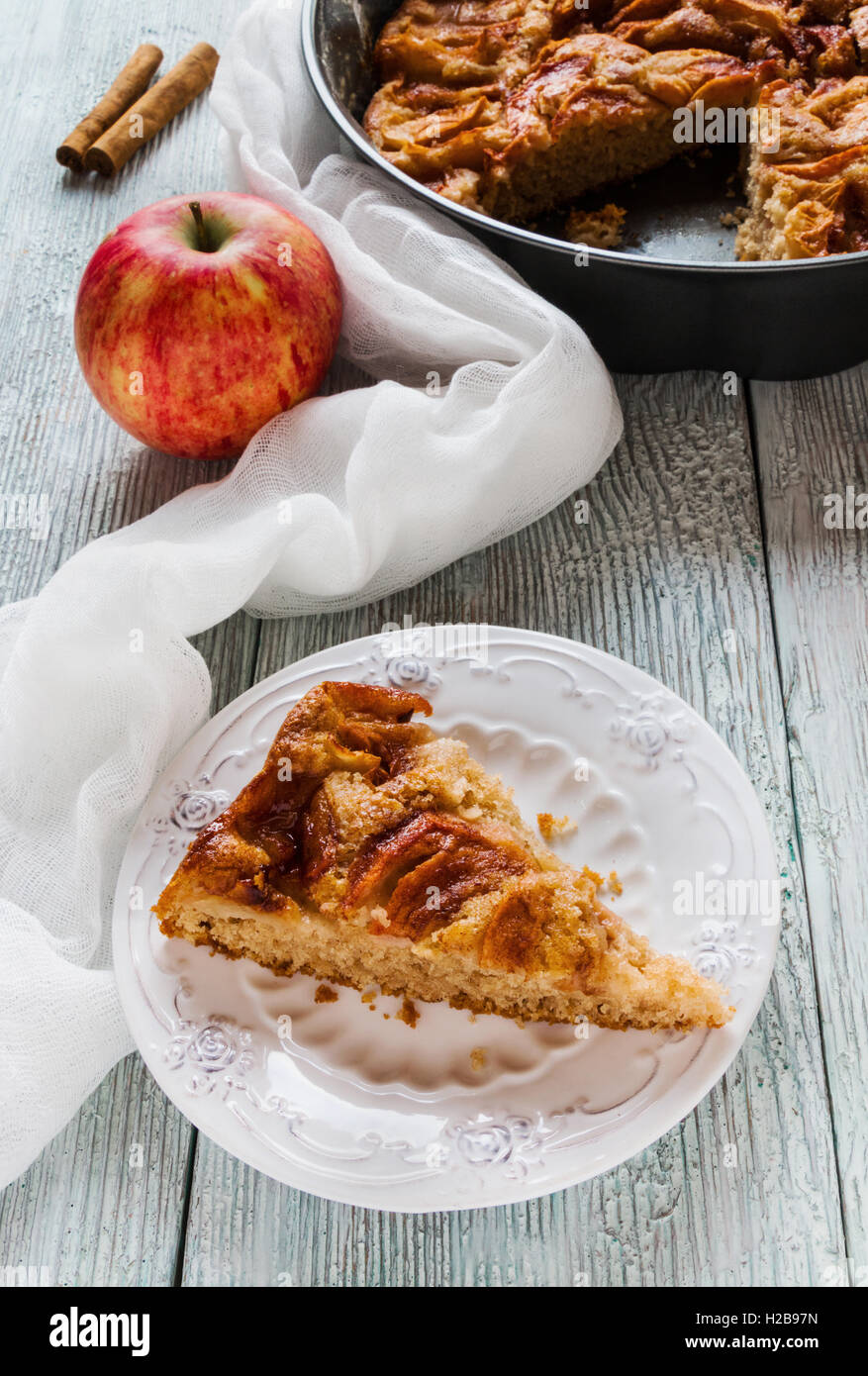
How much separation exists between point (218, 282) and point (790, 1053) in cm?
152

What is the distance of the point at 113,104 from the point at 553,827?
217 cm

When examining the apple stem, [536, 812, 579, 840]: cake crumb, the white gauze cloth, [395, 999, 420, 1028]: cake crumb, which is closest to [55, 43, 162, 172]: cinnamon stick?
the white gauze cloth

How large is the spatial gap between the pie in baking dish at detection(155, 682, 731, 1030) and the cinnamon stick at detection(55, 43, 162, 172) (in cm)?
178

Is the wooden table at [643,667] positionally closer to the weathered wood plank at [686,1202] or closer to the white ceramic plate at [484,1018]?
the weathered wood plank at [686,1202]

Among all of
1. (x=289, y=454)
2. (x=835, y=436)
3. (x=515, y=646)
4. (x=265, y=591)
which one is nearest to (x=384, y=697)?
(x=515, y=646)

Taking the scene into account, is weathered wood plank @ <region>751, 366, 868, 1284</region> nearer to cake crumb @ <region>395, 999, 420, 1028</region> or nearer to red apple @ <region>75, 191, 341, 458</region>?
cake crumb @ <region>395, 999, 420, 1028</region>

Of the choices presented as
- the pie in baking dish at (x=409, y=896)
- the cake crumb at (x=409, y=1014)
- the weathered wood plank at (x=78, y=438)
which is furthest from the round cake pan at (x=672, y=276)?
the cake crumb at (x=409, y=1014)

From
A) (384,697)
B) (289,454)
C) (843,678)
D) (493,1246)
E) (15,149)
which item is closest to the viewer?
(493,1246)

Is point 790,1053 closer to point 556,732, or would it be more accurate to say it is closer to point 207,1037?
point 556,732

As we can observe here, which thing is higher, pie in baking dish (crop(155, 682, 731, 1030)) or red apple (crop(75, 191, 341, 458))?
red apple (crop(75, 191, 341, 458))

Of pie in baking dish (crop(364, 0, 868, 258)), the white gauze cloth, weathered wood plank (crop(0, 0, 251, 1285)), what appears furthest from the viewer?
pie in baking dish (crop(364, 0, 868, 258))

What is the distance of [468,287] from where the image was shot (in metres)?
2.31

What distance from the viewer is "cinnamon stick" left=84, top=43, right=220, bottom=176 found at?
9.53 ft

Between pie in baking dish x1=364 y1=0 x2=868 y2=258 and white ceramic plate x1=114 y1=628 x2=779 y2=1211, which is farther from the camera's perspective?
pie in baking dish x1=364 y1=0 x2=868 y2=258
